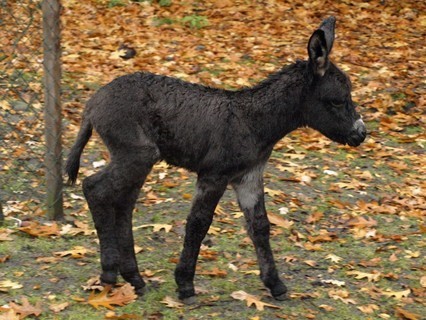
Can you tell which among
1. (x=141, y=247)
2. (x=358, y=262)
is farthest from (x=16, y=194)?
(x=358, y=262)

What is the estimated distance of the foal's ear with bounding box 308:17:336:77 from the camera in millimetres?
5457

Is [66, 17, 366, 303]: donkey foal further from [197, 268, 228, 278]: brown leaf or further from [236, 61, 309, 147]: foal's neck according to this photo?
[197, 268, 228, 278]: brown leaf

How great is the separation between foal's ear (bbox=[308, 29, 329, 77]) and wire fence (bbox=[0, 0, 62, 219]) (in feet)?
7.82

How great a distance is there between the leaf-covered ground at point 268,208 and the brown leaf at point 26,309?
17 mm

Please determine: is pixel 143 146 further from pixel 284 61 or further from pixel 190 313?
pixel 284 61

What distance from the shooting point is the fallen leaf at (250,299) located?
224 inches

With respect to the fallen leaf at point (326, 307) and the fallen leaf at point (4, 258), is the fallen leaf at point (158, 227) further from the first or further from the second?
the fallen leaf at point (326, 307)

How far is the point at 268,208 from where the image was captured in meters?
7.84

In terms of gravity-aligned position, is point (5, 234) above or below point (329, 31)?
below

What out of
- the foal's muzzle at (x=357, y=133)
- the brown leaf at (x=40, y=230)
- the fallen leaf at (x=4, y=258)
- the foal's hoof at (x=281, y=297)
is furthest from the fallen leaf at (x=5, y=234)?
the foal's muzzle at (x=357, y=133)

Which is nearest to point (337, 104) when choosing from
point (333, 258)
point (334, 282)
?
point (334, 282)

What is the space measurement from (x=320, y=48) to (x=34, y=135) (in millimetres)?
4869

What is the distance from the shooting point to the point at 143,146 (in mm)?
5473

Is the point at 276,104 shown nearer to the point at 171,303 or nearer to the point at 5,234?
the point at 171,303
